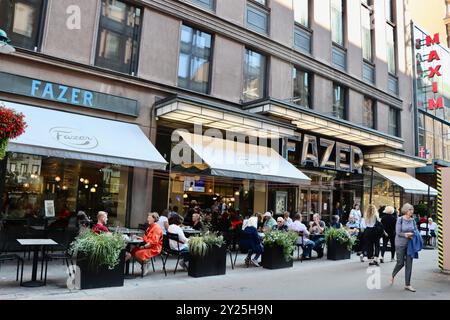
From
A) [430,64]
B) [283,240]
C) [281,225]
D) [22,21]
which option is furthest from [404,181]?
[22,21]

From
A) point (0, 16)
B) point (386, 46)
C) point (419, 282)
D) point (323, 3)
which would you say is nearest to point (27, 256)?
point (0, 16)

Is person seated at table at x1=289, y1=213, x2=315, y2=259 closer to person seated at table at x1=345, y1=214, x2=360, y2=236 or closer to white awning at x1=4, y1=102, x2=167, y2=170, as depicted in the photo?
person seated at table at x1=345, y1=214, x2=360, y2=236

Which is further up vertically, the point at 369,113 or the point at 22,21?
the point at 369,113

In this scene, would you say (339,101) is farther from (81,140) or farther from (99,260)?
(99,260)

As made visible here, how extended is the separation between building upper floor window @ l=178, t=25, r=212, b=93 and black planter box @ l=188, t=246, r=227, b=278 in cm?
708

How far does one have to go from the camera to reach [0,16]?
10.2 meters

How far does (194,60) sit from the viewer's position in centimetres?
1420

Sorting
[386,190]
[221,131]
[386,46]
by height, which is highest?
[386,46]

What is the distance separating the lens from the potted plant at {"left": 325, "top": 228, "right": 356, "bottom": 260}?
1191 cm

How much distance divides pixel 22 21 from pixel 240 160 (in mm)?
7740

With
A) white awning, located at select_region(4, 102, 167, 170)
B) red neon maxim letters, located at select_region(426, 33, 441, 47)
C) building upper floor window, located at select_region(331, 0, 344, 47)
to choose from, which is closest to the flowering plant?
white awning, located at select_region(4, 102, 167, 170)
